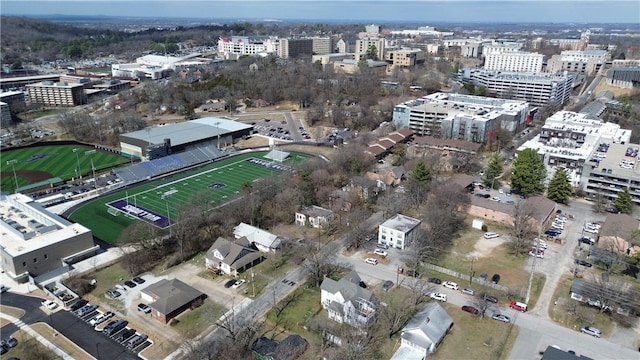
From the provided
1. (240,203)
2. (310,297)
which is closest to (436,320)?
(310,297)

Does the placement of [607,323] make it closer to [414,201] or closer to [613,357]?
[613,357]

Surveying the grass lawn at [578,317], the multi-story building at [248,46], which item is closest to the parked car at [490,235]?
the grass lawn at [578,317]

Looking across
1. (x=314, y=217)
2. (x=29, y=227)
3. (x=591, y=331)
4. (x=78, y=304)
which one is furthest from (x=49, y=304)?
(x=591, y=331)

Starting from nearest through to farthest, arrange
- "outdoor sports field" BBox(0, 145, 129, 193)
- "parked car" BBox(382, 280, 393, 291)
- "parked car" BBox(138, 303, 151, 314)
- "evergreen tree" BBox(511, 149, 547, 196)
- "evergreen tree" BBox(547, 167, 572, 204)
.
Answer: "parked car" BBox(138, 303, 151, 314), "parked car" BBox(382, 280, 393, 291), "evergreen tree" BBox(547, 167, 572, 204), "evergreen tree" BBox(511, 149, 547, 196), "outdoor sports field" BBox(0, 145, 129, 193)

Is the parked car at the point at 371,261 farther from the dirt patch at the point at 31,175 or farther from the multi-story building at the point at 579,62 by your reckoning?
the multi-story building at the point at 579,62

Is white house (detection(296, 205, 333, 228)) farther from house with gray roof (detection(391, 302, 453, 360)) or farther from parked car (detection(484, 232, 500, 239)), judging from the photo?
house with gray roof (detection(391, 302, 453, 360))

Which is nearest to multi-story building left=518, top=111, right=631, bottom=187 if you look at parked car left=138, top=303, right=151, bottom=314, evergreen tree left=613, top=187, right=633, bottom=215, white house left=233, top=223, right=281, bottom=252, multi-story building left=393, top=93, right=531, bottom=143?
evergreen tree left=613, top=187, right=633, bottom=215
